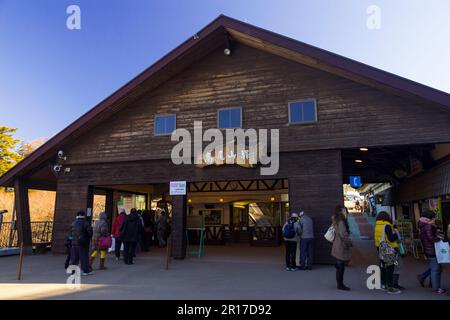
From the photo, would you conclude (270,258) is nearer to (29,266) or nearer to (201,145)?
(201,145)

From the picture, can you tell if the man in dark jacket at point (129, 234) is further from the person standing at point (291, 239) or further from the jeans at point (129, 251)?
the person standing at point (291, 239)

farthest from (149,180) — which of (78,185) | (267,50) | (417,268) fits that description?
(417,268)

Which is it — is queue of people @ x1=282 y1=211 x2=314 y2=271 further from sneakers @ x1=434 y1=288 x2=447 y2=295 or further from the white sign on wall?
the white sign on wall

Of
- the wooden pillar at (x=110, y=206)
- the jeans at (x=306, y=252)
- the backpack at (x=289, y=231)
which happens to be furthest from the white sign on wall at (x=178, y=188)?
the wooden pillar at (x=110, y=206)

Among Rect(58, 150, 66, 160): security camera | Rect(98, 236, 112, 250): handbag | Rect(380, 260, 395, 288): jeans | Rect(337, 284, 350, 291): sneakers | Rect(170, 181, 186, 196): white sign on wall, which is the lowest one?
Rect(337, 284, 350, 291): sneakers

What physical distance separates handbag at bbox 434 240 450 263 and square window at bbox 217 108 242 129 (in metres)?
7.20

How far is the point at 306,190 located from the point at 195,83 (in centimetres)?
594

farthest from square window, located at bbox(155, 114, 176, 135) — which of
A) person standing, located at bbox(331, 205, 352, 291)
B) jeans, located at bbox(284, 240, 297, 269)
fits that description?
person standing, located at bbox(331, 205, 352, 291)

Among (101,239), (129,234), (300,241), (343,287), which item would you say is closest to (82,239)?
Result: (101,239)

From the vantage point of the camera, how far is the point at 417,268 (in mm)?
9875

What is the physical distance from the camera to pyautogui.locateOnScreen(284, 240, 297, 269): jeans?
10023mm

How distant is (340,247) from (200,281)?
3.47m

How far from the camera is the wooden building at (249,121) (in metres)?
10.7
